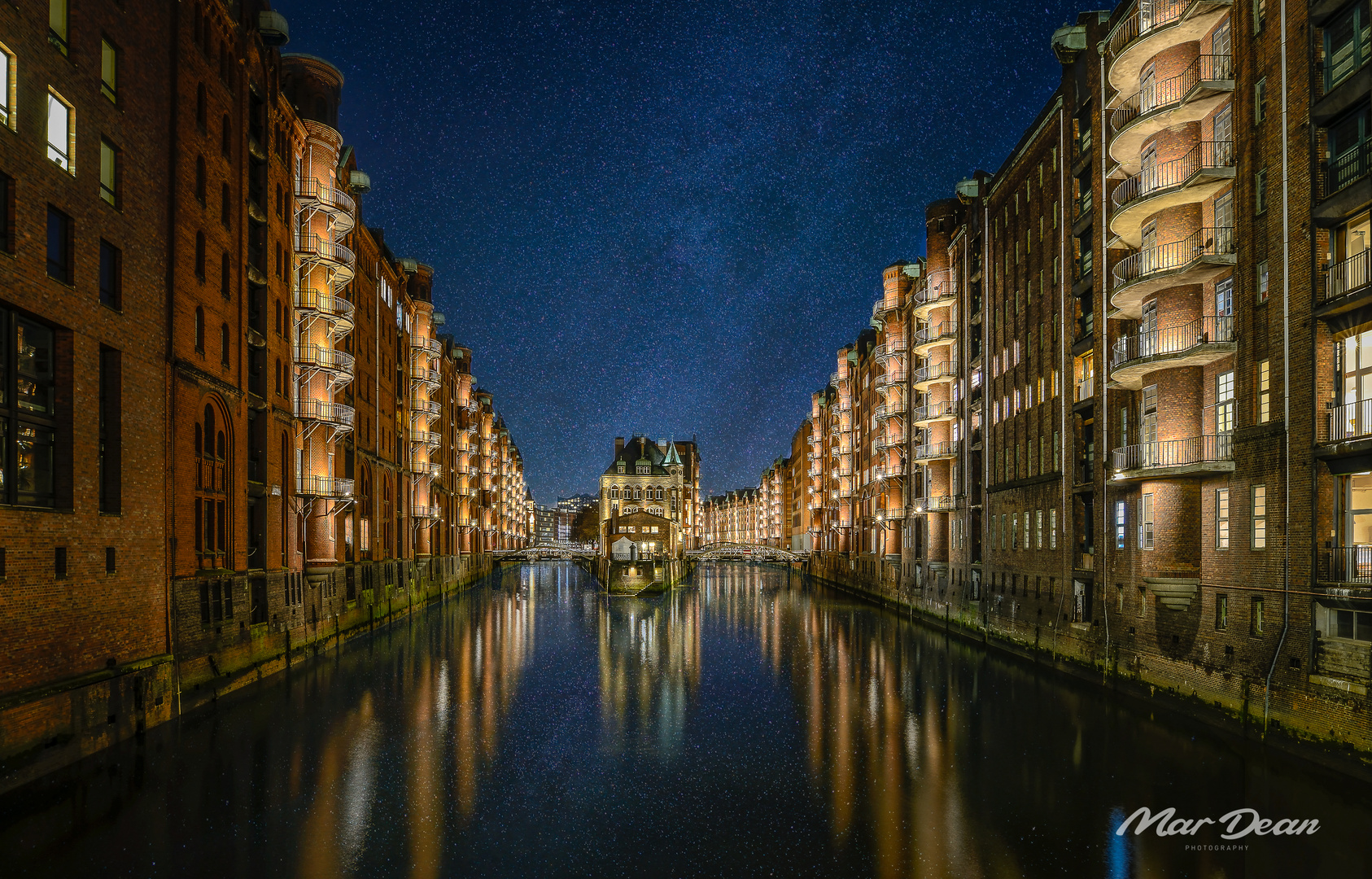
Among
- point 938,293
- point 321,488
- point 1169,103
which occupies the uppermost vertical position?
point 938,293

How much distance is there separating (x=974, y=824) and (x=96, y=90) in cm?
2391

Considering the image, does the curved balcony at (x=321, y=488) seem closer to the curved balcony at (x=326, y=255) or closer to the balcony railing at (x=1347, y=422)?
the curved balcony at (x=326, y=255)

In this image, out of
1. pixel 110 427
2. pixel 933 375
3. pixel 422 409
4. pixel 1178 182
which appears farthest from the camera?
pixel 422 409

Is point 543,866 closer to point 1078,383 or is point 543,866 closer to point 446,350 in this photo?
point 1078,383

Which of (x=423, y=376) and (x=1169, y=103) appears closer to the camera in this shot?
(x=1169, y=103)

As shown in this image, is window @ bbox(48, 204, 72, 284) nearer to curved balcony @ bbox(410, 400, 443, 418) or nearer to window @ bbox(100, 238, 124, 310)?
window @ bbox(100, 238, 124, 310)

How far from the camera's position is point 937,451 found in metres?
51.9

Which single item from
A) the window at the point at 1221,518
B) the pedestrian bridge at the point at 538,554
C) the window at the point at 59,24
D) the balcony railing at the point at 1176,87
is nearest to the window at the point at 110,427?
the window at the point at 59,24

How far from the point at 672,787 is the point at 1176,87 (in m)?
22.3

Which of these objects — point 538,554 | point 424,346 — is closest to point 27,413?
point 424,346

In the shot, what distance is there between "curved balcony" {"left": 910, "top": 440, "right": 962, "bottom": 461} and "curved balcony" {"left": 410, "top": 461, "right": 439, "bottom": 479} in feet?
113

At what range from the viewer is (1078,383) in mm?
33219

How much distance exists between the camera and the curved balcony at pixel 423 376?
65.9 metres

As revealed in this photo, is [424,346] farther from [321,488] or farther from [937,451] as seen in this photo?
[937,451]
